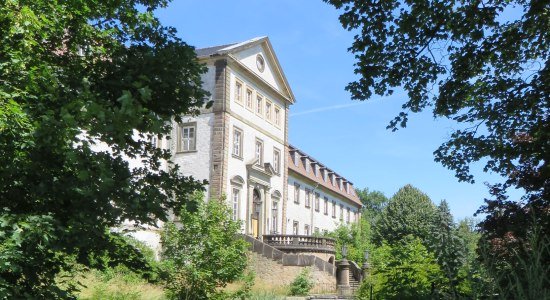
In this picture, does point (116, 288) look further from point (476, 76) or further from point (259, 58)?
point (259, 58)

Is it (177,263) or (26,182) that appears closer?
(26,182)

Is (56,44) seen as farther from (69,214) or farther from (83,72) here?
(69,214)

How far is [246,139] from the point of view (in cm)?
3412

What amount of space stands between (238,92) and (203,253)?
57.9 feet

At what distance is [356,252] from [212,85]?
63.9 feet

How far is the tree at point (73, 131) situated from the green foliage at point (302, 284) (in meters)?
18.8

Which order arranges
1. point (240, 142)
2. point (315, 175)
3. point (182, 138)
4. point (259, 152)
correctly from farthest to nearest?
point (315, 175), point (259, 152), point (240, 142), point (182, 138)

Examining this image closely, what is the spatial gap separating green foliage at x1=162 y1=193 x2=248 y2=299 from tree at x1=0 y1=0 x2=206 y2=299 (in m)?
7.06

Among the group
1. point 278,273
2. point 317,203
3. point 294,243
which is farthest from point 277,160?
point 317,203

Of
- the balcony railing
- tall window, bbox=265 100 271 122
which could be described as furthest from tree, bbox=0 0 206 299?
tall window, bbox=265 100 271 122

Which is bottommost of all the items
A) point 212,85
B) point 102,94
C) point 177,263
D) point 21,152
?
point 177,263

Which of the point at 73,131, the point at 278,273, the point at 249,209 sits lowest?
the point at 278,273

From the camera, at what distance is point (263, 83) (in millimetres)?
35969

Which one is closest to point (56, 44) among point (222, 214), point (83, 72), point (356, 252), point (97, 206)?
point (83, 72)
